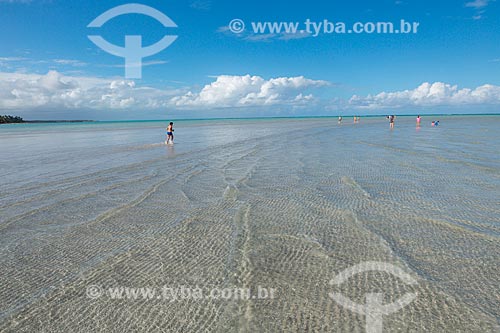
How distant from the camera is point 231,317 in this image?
11.1ft

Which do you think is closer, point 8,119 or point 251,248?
point 251,248

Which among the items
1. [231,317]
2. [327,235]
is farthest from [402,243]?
[231,317]

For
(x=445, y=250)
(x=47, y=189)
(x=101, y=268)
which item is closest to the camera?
(x=101, y=268)

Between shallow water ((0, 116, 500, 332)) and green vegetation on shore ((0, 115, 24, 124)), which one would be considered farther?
green vegetation on shore ((0, 115, 24, 124))

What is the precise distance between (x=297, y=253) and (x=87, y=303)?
120 inches

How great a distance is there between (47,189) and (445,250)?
425 inches

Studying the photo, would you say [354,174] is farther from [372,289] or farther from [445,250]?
[372,289]

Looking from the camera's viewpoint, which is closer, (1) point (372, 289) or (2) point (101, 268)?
(1) point (372, 289)

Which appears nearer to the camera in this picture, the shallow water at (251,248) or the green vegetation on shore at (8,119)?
the shallow water at (251,248)

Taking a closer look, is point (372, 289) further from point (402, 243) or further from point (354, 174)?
point (354, 174)

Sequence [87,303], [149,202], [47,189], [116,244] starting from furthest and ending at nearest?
[47,189] < [149,202] < [116,244] < [87,303]

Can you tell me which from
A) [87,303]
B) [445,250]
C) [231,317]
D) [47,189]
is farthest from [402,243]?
[47,189]

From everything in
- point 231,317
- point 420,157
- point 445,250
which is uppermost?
point 420,157

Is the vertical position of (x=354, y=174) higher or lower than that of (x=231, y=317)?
higher
